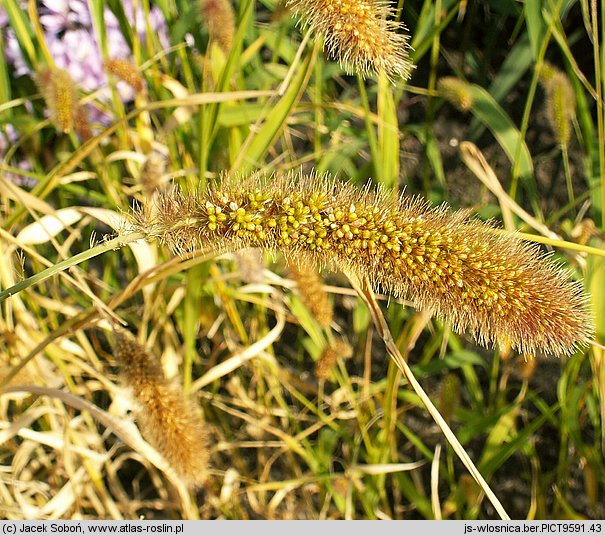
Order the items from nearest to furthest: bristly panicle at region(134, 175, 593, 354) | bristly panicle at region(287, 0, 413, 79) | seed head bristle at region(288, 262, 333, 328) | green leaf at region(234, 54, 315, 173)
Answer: bristly panicle at region(134, 175, 593, 354), bristly panicle at region(287, 0, 413, 79), green leaf at region(234, 54, 315, 173), seed head bristle at region(288, 262, 333, 328)

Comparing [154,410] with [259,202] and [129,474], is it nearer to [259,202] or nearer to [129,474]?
[259,202]

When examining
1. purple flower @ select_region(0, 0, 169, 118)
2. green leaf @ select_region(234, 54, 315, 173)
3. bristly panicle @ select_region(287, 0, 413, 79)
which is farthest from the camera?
purple flower @ select_region(0, 0, 169, 118)

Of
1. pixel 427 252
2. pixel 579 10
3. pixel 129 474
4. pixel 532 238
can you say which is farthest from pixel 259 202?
pixel 579 10

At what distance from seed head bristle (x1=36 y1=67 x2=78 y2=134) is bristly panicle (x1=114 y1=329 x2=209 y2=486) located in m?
0.48

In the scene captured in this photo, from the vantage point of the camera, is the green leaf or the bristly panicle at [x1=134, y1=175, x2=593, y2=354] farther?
the green leaf

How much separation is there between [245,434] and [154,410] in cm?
91

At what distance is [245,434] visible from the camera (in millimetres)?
1814

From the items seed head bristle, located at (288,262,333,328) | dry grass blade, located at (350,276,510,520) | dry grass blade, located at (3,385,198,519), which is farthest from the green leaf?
dry grass blade, located at (3,385,198,519)

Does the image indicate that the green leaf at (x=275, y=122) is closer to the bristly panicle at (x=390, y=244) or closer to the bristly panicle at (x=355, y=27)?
the bristly panicle at (x=355, y=27)

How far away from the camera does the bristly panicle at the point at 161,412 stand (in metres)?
0.94

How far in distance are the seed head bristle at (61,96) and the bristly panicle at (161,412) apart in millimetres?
479

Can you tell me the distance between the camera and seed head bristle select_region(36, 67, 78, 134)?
3.62ft

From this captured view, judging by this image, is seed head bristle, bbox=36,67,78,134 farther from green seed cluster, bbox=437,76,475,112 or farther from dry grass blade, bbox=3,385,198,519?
green seed cluster, bbox=437,76,475,112

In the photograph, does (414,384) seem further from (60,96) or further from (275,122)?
(60,96)
